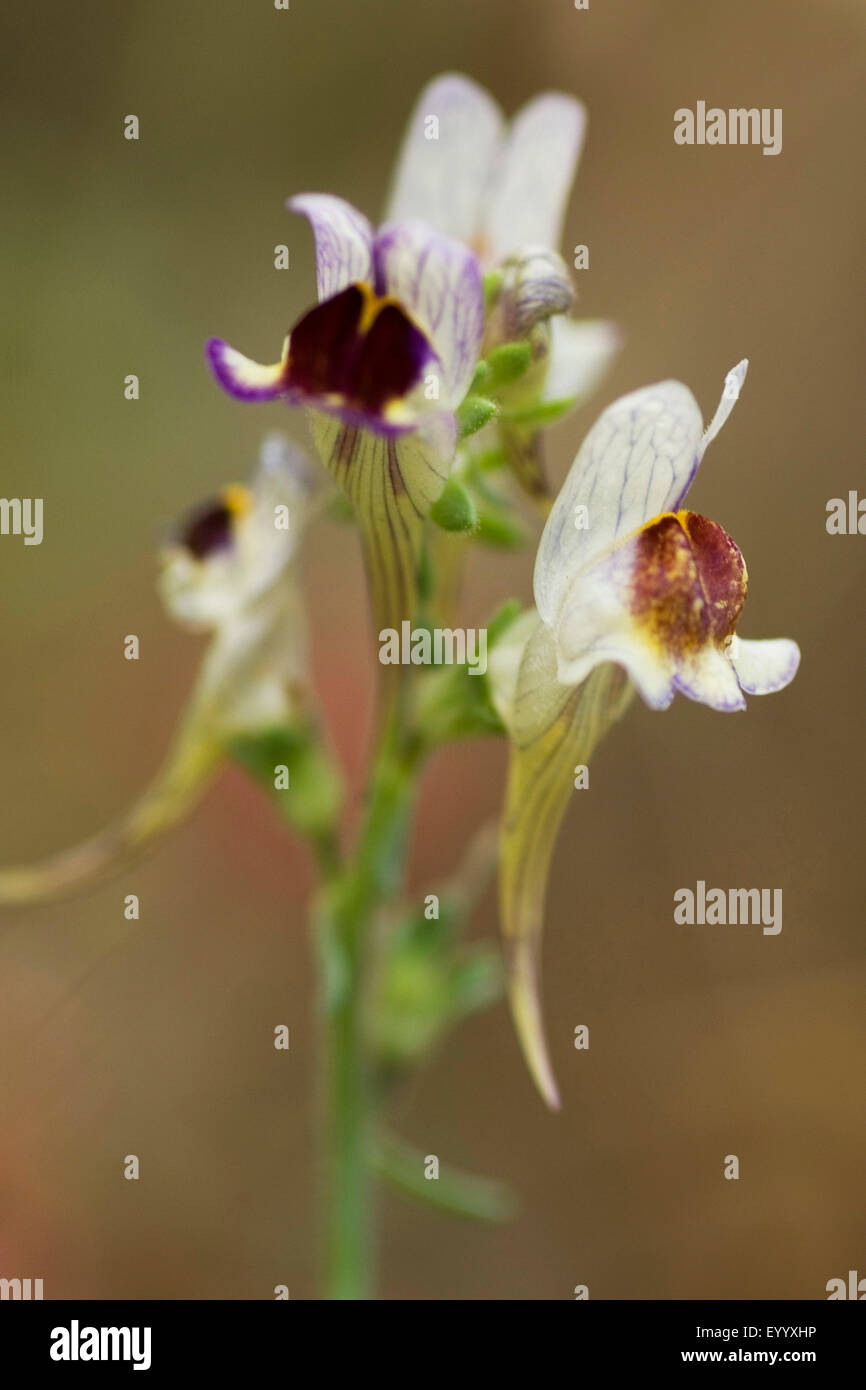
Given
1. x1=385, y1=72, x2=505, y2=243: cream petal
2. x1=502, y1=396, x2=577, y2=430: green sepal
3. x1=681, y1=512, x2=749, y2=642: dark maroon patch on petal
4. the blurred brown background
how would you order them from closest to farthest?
x1=681, y1=512, x2=749, y2=642: dark maroon patch on petal
x1=502, y1=396, x2=577, y2=430: green sepal
x1=385, y1=72, x2=505, y2=243: cream petal
the blurred brown background

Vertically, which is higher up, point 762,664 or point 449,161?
point 449,161

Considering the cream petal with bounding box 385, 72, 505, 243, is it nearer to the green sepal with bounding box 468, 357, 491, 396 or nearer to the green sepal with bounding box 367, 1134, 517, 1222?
the green sepal with bounding box 468, 357, 491, 396

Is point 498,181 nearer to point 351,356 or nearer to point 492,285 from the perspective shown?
point 492,285

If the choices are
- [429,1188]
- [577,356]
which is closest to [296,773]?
[429,1188]

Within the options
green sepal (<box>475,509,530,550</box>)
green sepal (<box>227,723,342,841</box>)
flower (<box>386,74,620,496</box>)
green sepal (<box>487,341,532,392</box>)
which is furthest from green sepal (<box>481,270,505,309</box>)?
green sepal (<box>227,723,342,841</box>)

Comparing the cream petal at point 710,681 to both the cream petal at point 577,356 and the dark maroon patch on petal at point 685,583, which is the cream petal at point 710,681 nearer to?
the dark maroon patch on petal at point 685,583

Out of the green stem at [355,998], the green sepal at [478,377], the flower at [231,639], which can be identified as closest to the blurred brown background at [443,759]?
the green stem at [355,998]
